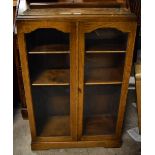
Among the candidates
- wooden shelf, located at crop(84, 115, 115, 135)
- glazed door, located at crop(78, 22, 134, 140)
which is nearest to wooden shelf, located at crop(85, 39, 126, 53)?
glazed door, located at crop(78, 22, 134, 140)

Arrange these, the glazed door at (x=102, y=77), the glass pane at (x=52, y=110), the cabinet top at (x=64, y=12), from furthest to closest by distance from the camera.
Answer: the glass pane at (x=52, y=110), the glazed door at (x=102, y=77), the cabinet top at (x=64, y=12)

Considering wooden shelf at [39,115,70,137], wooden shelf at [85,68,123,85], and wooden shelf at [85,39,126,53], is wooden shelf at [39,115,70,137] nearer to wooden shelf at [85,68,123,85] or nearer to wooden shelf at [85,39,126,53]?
wooden shelf at [85,68,123,85]

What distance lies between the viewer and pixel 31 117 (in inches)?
64.6

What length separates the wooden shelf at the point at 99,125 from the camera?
5.91 feet

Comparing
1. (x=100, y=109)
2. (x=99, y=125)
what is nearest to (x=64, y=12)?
(x=100, y=109)

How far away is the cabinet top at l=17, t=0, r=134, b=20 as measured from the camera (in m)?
1.30

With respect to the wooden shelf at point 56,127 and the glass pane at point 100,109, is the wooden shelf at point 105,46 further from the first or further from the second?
the wooden shelf at point 56,127

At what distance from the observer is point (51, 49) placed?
147 cm

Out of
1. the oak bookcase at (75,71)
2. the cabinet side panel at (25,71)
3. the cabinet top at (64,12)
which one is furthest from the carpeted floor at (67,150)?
the cabinet top at (64,12)

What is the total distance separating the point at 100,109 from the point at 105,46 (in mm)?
547

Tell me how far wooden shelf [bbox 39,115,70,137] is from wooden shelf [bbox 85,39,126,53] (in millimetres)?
618
